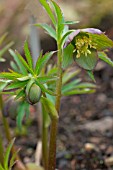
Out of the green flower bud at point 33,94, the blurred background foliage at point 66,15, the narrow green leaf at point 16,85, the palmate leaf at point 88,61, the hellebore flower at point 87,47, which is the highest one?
the blurred background foliage at point 66,15

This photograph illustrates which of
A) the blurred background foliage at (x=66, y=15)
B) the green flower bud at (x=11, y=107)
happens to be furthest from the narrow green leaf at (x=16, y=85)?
the blurred background foliage at (x=66, y=15)

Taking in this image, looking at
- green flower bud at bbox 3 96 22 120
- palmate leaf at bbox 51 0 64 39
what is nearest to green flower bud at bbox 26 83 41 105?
palmate leaf at bbox 51 0 64 39

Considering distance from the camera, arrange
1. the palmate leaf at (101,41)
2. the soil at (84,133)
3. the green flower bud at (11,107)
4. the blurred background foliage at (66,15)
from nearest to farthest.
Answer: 1. the palmate leaf at (101,41)
2. the green flower bud at (11,107)
3. the soil at (84,133)
4. the blurred background foliage at (66,15)

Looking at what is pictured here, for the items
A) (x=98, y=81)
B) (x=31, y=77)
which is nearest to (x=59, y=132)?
(x=98, y=81)

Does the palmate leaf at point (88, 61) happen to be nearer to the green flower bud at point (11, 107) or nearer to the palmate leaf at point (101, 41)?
the palmate leaf at point (101, 41)

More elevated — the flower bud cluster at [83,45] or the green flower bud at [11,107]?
the flower bud cluster at [83,45]

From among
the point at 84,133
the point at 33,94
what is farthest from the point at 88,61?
the point at 84,133
